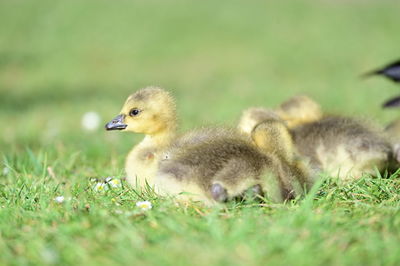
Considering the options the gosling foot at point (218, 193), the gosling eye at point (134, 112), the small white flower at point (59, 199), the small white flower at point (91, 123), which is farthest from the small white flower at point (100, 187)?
the small white flower at point (91, 123)

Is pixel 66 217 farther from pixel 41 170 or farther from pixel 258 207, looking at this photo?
pixel 41 170

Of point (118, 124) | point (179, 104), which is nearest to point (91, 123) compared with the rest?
point (179, 104)

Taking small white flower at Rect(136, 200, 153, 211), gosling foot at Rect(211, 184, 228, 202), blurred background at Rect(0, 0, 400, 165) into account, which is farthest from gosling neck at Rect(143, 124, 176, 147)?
blurred background at Rect(0, 0, 400, 165)

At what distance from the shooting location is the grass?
2.15 m

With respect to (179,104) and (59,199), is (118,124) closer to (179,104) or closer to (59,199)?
(59,199)

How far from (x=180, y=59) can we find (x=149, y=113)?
406 inches

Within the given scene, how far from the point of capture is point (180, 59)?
1347 cm

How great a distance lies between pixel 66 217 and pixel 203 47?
39.3 ft

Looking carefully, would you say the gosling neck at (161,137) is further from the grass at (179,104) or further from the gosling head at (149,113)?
the grass at (179,104)

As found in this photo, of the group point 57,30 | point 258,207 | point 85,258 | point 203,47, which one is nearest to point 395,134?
point 258,207

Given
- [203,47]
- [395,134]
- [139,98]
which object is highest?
[139,98]

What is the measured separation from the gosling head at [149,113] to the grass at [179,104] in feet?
1.07

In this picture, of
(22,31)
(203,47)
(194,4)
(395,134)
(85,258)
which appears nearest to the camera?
(85,258)

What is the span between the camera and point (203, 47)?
1425 cm
